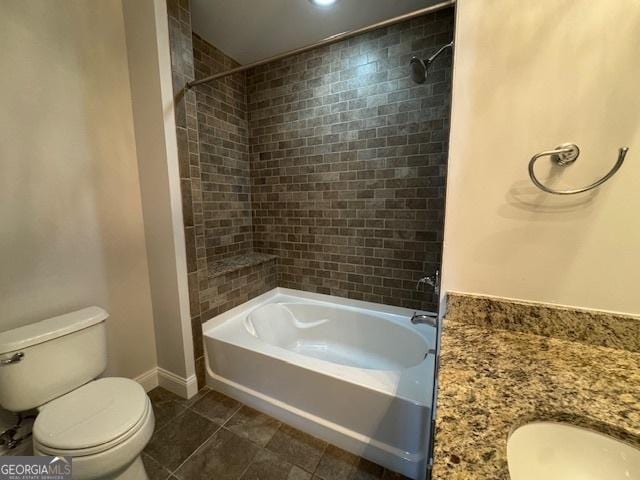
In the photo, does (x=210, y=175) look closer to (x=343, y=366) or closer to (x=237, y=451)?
(x=343, y=366)

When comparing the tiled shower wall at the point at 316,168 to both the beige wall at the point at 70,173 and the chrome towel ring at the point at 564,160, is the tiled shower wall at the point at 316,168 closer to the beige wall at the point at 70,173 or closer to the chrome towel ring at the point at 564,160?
the beige wall at the point at 70,173

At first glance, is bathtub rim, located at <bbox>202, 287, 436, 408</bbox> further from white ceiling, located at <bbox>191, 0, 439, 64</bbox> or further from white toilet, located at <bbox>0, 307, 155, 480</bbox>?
white ceiling, located at <bbox>191, 0, 439, 64</bbox>

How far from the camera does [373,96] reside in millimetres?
2010

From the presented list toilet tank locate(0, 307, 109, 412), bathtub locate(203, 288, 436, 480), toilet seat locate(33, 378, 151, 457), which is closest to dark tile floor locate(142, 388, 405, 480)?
bathtub locate(203, 288, 436, 480)

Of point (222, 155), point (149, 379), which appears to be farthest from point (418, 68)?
point (149, 379)

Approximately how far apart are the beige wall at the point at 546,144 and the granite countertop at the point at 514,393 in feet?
0.57

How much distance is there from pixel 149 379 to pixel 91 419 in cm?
86

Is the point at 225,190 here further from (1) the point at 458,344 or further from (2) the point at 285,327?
(1) the point at 458,344

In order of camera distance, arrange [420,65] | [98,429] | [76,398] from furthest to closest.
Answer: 1. [420,65]
2. [76,398]
3. [98,429]

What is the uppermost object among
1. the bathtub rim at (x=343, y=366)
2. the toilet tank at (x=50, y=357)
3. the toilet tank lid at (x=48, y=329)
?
the toilet tank lid at (x=48, y=329)

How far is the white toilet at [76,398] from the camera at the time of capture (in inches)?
37.2

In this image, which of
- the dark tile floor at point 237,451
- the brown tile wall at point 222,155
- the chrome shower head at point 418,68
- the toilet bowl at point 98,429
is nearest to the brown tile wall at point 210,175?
the brown tile wall at point 222,155

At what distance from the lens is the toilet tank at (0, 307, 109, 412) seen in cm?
108

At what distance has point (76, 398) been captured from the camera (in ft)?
3.75
